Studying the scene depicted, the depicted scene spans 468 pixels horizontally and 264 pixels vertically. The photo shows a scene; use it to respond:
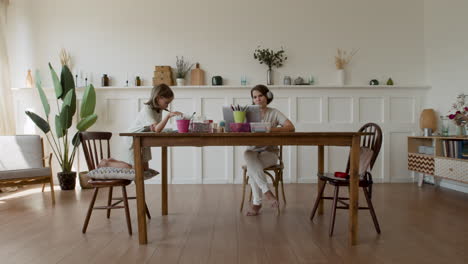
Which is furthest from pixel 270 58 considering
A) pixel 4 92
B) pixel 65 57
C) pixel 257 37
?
pixel 4 92

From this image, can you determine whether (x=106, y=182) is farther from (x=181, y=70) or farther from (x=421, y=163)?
(x=421, y=163)

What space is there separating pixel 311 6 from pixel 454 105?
240 cm

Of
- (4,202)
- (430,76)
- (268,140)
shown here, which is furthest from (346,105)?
(4,202)

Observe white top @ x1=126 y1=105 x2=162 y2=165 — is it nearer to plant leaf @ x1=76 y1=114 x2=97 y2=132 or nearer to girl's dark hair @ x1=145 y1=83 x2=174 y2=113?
girl's dark hair @ x1=145 y1=83 x2=174 y2=113

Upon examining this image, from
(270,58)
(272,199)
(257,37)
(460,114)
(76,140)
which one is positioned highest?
(257,37)

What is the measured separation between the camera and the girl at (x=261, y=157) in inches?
108

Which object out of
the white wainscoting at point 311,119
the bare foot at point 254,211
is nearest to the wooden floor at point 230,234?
the bare foot at point 254,211

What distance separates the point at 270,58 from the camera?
4.72 metres

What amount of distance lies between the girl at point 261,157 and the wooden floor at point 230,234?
22cm

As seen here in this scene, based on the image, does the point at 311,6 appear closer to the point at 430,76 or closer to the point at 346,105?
the point at 346,105

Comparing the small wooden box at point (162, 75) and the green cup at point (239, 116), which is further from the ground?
the small wooden box at point (162, 75)

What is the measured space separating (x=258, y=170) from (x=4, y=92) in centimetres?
396

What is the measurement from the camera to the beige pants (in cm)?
274

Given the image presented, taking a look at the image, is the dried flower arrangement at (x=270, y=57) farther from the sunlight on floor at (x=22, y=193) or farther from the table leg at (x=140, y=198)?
the sunlight on floor at (x=22, y=193)
